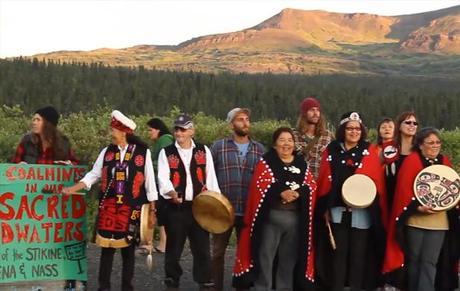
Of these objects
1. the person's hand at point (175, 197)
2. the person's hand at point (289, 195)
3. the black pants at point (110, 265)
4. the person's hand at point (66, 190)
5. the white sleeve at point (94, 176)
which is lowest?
the black pants at point (110, 265)

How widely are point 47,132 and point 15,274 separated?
123 centimetres

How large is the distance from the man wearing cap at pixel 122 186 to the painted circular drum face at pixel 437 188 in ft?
7.24

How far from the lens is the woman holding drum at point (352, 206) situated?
6867 millimetres

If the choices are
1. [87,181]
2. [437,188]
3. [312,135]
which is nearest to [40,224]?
[87,181]

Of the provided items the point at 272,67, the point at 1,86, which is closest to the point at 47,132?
the point at 1,86

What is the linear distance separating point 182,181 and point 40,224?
1.27m

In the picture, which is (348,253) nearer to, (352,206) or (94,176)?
(352,206)

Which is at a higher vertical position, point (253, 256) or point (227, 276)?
point (253, 256)

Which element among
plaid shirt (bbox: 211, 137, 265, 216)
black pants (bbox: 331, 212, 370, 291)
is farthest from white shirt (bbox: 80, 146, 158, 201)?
black pants (bbox: 331, 212, 370, 291)

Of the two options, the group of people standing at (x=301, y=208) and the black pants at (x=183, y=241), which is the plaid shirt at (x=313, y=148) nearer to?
the group of people standing at (x=301, y=208)

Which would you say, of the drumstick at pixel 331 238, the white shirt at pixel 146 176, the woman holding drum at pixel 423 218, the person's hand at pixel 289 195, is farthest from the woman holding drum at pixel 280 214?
the white shirt at pixel 146 176

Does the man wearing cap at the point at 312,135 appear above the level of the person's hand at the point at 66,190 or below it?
above

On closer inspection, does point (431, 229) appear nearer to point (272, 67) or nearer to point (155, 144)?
point (155, 144)

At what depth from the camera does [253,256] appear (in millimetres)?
7043
